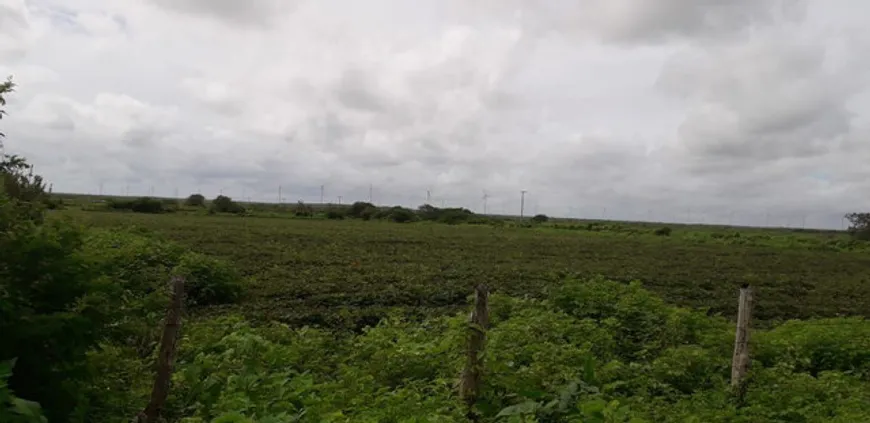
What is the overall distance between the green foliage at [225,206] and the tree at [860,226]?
74753 mm

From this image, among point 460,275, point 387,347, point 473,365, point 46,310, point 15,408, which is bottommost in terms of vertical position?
point 460,275

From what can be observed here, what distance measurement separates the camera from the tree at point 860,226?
7444cm

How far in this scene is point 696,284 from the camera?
916 inches

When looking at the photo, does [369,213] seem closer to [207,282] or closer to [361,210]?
[361,210]

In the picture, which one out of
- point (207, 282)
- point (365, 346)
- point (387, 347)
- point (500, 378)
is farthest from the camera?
point (207, 282)

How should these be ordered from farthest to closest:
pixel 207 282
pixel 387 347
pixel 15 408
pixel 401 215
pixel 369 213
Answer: pixel 369 213, pixel 401 215, pixel 207 282, pixel 387 347, pixel 15 408

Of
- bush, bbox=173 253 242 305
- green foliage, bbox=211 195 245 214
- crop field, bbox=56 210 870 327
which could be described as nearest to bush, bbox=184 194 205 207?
green foliage, bbox=211 195 245 214

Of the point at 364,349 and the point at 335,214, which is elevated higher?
the point at 335,214

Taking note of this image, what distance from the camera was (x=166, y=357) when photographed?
521 centimetres

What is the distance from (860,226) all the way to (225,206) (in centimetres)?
7977

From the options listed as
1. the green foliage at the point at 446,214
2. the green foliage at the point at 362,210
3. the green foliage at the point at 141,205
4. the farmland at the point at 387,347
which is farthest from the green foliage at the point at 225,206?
the farmland at the point at 387,347

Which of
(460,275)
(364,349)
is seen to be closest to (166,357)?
(364,349)

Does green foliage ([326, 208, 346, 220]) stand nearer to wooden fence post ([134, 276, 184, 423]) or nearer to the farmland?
the farmland

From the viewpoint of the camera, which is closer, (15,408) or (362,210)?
(15,408)
